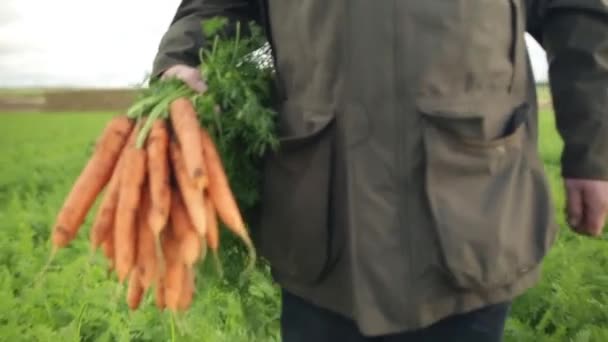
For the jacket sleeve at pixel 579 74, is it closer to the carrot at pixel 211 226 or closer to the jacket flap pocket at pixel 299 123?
the jacket flap pocket at pixel 299 123

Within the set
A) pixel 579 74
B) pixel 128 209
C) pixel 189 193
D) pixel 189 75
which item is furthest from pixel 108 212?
pixel 579 74

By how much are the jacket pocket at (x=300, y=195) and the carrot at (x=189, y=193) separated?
0.55 feet

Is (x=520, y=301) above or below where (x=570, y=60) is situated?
below

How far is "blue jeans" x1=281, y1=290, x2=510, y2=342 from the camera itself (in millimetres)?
1289

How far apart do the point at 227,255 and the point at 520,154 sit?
0.58 m

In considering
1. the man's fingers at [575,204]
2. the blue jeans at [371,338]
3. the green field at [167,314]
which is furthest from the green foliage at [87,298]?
the man's fingers at [575,204]

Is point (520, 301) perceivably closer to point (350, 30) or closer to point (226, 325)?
point (226, 325)

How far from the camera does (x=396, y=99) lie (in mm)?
1154

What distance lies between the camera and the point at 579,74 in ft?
4.28

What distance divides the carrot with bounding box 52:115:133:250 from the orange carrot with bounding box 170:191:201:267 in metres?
0.13

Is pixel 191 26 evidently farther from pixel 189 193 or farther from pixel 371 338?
pixel 371 338

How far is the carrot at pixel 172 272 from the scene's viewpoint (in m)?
1.20

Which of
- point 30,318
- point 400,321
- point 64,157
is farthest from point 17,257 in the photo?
point 400,321

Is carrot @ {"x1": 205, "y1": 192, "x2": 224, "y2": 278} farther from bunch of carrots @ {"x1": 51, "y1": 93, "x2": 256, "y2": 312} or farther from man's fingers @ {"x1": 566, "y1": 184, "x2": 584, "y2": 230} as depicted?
man's fingers @ {"x1": 566, "y1": 184, "x2": 584, "y2": 230}
